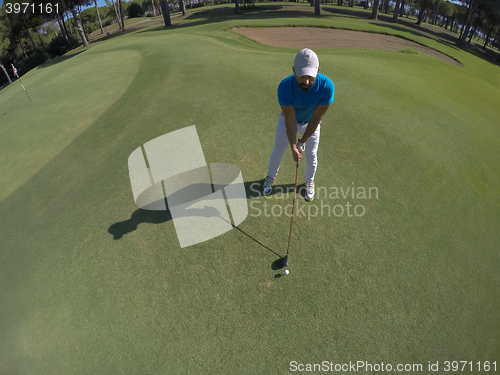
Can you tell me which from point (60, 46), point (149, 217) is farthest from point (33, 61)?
point (149, 217)

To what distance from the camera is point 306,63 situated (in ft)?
10.9

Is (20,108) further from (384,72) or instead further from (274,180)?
(384,72)

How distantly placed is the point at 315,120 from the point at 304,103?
0.36 meters

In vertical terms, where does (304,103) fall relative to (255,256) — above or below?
above

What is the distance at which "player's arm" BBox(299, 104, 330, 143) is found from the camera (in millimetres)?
4012

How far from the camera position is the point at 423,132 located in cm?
693

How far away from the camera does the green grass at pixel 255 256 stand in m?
3.43

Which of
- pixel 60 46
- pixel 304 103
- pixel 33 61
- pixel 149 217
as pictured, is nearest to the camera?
pixel 304 103

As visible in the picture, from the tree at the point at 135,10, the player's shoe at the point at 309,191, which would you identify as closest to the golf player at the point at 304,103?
the player's shoe at the point at 309,191

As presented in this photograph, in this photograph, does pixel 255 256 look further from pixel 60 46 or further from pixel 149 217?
pixel 60 46

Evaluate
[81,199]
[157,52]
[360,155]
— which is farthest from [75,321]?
[157,52]

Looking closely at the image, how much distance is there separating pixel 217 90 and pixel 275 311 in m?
7.41

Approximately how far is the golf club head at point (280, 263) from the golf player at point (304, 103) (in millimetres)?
1652

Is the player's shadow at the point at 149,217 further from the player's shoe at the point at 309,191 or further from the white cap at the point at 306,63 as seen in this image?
the white cap at the point at 306,63
